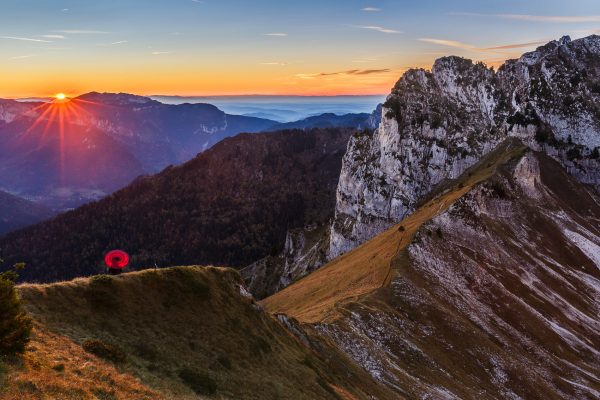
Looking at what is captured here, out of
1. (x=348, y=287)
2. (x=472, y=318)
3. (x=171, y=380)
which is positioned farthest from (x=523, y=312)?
(x=171, y=380)

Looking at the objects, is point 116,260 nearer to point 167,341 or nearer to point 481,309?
point 167,341

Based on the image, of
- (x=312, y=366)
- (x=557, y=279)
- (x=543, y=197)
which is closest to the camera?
(x=312, y=366)

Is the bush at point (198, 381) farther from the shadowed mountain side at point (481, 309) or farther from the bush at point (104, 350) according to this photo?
the shadowed mountain side at point (481, 309)

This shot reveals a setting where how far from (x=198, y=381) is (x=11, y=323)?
14177 millimetres

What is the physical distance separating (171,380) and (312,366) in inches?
801

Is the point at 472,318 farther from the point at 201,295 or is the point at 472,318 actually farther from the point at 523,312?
the point at 201,295

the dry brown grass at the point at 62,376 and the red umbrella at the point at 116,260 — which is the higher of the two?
the red umbrella at the point at 116,260

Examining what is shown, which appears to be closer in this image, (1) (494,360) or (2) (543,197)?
(1) (494,360)

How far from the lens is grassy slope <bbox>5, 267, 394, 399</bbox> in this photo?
31.0m

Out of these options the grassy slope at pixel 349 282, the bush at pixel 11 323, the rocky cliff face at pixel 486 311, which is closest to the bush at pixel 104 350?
the bush at pixel 11 323

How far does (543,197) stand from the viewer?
177 meters

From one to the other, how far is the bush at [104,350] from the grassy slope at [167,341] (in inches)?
21.9

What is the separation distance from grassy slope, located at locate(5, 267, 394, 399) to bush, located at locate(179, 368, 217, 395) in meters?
0.39

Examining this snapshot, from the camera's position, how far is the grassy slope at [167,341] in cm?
A: 3100
